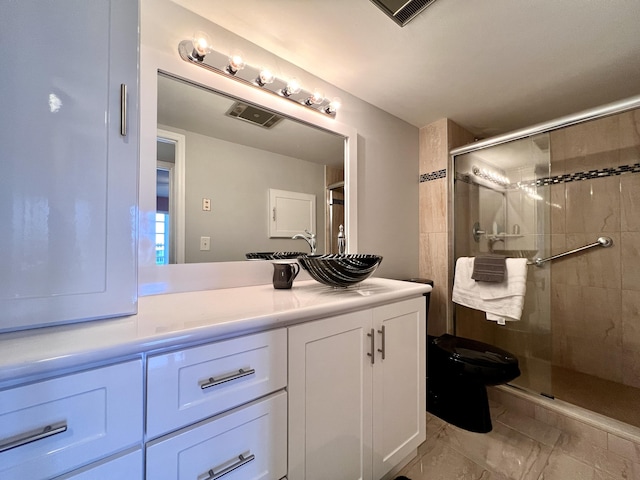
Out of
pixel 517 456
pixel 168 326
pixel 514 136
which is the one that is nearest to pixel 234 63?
pixel 168 326

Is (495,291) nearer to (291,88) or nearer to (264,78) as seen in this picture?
(291,88)

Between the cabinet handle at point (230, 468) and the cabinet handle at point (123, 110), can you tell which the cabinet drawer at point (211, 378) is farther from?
the cabinet handle at point (123, 110)

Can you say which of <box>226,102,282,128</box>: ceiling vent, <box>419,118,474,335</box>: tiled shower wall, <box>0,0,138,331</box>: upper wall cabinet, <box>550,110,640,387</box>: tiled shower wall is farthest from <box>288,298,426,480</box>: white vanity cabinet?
<box>550,110,640,387</box>: tiled shower wall

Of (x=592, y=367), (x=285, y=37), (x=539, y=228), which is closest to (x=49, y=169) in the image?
(x=285, y=37)

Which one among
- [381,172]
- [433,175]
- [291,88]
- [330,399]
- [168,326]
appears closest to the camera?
[168,326]

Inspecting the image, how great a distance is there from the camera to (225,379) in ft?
2.10

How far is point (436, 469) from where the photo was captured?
4.02 feet

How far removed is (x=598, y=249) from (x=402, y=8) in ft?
7.35

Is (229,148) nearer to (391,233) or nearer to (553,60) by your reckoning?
(391,233)

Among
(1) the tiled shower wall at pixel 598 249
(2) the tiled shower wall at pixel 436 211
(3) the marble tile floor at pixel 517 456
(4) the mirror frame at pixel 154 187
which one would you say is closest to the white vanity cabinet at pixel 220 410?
(4) the mirror frame at pixel 154 187

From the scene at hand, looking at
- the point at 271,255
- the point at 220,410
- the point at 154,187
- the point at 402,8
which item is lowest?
the point at 220,410

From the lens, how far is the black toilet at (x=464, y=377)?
1.40 metres

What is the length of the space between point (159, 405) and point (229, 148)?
3.37ft

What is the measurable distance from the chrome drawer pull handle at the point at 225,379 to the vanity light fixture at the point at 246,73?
119cm
